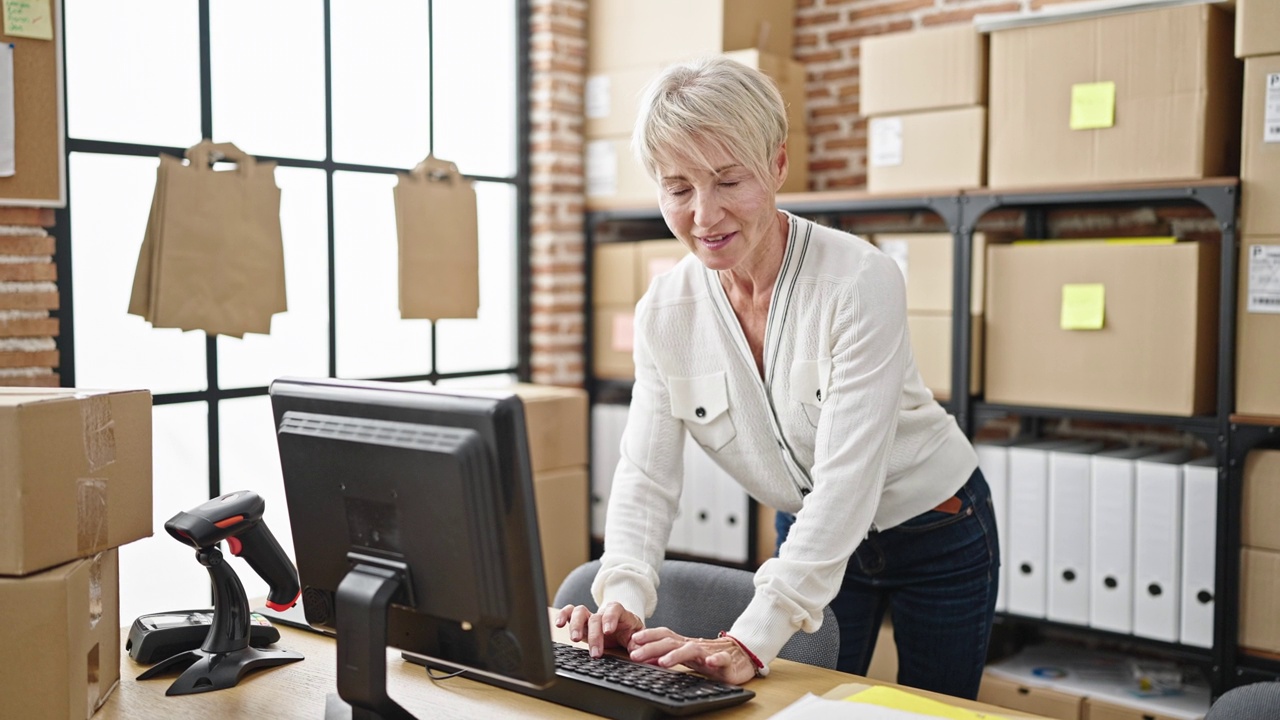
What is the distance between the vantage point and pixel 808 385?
5.35ft

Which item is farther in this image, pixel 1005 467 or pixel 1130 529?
pixel 1005 467

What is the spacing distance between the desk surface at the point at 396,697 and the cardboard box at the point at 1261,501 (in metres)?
1.61

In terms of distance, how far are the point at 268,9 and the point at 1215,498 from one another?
2598 millimetres

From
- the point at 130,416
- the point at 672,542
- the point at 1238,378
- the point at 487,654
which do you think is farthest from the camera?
the point at 672,542

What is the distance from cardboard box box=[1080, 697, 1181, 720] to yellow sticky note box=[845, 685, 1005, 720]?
5.61 feet

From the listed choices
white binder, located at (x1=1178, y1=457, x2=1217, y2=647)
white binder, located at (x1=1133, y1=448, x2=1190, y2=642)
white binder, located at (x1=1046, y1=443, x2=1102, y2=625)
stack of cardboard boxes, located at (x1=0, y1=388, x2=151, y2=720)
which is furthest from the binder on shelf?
stack of cardboard boxes, located at (x1=0, y1=388, x2=151, y2=720)

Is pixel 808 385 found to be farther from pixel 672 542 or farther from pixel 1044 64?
pixel 672 542

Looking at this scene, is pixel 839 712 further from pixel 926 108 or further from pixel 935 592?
pixel 926 108

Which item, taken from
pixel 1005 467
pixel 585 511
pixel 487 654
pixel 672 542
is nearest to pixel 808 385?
pixel 487 654

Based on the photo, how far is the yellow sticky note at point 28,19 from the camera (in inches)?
87.7

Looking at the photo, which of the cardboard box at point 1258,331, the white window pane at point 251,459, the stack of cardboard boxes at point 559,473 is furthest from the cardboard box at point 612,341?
the cardboard box at point 1258,331

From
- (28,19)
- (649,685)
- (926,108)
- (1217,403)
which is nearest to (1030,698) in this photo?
(1217,403)

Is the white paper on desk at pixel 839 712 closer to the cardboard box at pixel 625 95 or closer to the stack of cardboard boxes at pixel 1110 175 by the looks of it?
the stack of cardboard boxes at pixel 1110 175

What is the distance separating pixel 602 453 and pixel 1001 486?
124cm
